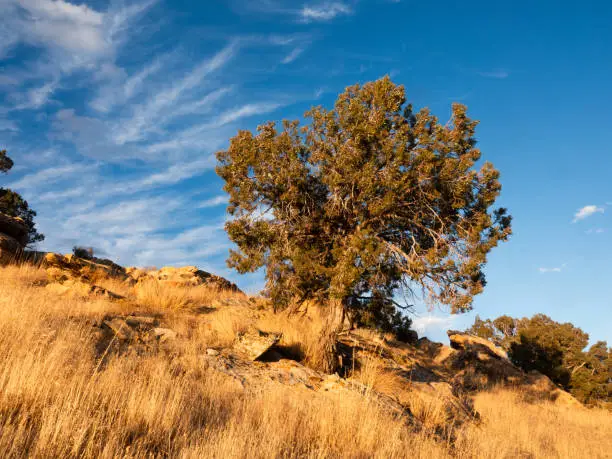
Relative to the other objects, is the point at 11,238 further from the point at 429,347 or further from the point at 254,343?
the point at 429,347

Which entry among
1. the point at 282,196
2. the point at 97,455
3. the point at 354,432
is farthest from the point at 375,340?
the point at 97,455

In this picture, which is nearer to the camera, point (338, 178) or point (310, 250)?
point (338, 178)

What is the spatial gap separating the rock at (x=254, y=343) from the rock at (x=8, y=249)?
10.4m

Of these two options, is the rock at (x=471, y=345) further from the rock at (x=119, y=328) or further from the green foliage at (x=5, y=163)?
the green foliage at (x=5, y=163)

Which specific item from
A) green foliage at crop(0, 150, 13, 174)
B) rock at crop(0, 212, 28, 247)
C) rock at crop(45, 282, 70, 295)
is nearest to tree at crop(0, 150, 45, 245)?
green foliage at crop(0, 150, 13, 174)

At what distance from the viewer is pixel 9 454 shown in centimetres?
300

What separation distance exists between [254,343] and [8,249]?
38.3ft

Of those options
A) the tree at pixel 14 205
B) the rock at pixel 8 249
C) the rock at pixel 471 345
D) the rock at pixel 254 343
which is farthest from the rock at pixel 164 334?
the tree at pixel 14 205

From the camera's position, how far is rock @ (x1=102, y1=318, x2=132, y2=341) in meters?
7.86

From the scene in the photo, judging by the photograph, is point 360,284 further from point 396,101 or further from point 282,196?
point 396,101

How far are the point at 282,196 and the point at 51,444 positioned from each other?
913cm

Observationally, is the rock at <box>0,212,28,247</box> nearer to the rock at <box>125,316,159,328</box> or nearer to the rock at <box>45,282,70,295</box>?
the rock at <box>45,282,70,295</box>

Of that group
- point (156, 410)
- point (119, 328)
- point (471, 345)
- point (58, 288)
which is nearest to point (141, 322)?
point (119, 328)

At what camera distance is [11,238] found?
51.5 ft
